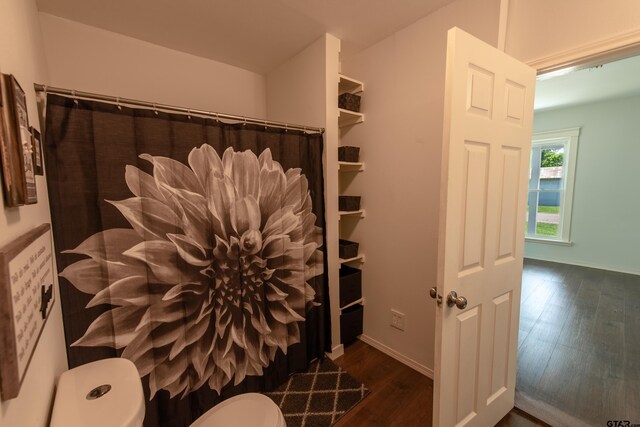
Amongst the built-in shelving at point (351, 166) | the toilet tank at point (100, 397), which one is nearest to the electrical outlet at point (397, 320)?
the built-in shelving at point (351, 166)

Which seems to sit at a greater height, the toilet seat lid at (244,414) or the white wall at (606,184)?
the white wall at (606,184)

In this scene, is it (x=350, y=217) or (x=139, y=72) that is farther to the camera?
(x=350, y=217)

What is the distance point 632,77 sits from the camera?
115 inches

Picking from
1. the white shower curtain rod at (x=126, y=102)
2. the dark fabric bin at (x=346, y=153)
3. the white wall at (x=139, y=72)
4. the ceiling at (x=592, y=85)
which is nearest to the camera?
the white shower curtain rod at (x=126, y=102)

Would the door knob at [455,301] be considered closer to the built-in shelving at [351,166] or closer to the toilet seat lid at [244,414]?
the toilet seat lid at [244,414]

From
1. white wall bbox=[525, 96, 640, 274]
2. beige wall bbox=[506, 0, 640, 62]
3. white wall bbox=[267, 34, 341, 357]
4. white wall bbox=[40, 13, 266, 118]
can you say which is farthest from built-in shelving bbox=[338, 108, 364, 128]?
white wall bbox=[525, 96, 640, 274]

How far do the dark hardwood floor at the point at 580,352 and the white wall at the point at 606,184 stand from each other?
0.56 meters

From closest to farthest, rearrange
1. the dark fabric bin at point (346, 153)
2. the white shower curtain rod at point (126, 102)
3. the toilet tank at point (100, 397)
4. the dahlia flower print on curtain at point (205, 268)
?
the toilet tank at point (100, 397), the white shower curtain rod at point (126, 102), the dahlia flower print on curtain at point (205, 268), the dark fabric bin at point (346, 153)

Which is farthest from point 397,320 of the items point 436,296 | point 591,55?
point 591,55

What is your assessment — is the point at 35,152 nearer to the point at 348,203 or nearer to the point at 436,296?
the point at 436,296

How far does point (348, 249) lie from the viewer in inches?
86.8

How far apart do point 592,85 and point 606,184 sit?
5.32ft

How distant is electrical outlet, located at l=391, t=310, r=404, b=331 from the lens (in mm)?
2012

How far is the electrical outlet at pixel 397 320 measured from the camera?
6.60 feet
